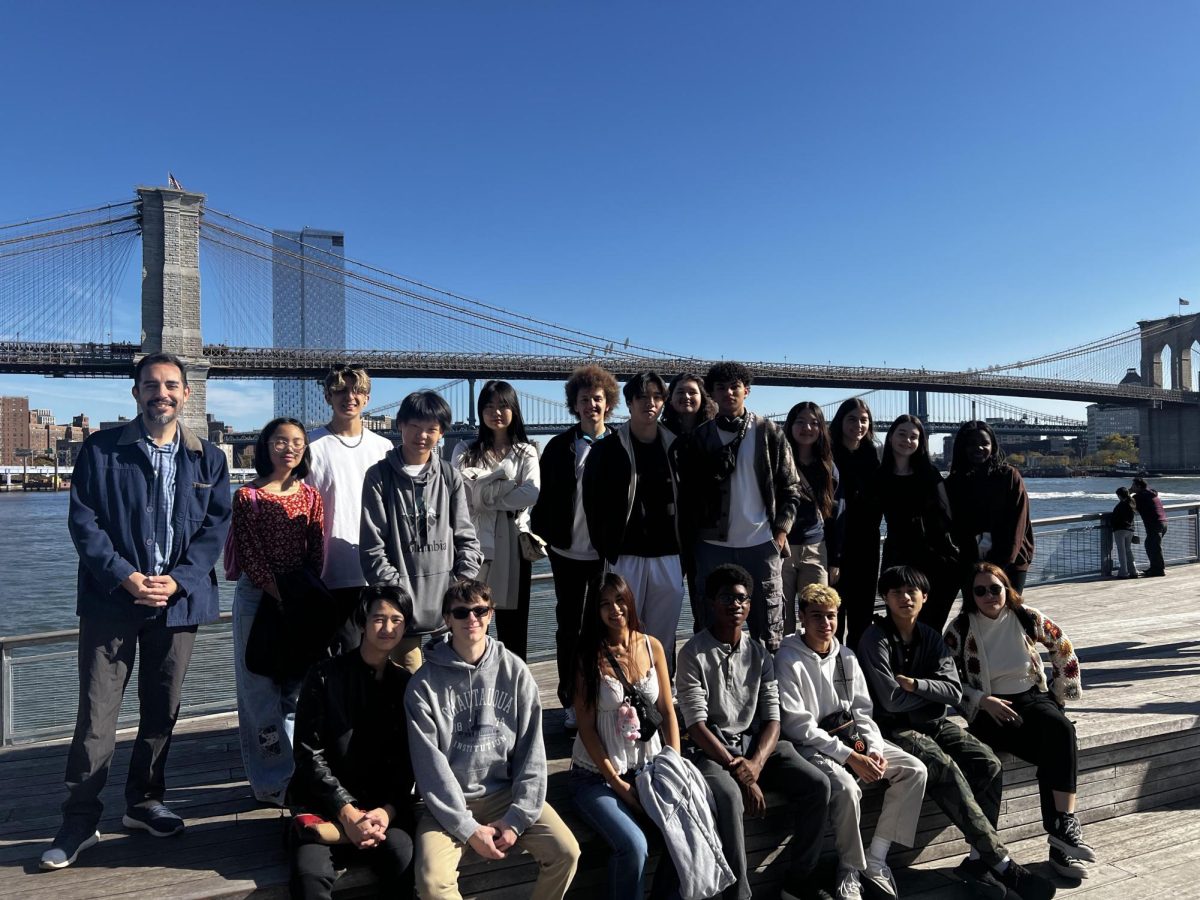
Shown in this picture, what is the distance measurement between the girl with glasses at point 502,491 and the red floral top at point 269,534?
63cm

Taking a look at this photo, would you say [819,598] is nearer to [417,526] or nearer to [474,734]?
[474,734]

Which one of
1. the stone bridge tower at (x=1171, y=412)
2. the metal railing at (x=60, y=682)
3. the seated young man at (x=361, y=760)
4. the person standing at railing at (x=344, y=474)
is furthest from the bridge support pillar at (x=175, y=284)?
the stone bridge tower at (x=1171, y=412)

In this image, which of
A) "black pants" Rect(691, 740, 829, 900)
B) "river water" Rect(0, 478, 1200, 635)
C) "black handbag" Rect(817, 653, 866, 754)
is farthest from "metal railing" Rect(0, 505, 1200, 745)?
"river water" Rect(0, 478, 1200, 635)

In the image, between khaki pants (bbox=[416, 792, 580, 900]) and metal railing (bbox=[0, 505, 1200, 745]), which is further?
metal railing (bbox=[0, 505, 1200, 745])

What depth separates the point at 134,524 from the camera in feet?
8.25

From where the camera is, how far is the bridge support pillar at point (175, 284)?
27.9 metres

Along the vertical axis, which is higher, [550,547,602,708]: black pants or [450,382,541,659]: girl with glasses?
[450,382,541,659]: girl with glasses

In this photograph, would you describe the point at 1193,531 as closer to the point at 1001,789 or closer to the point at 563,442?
the point at 1001,789

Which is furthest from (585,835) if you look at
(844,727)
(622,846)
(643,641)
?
(844,727)

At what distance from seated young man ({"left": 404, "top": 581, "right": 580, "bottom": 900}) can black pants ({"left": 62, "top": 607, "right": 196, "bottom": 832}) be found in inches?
33.4

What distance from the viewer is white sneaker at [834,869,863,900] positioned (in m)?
2.51

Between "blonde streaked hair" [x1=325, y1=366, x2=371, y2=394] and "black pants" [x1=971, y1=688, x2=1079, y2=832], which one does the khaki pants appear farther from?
"black pants" [x1=971, y1=688, x2=1079, y2=832]

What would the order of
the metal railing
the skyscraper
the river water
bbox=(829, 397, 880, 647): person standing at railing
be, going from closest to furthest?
the metal railing → bbox=(829, 397, 880, 647): person standing at railing → the river water → the skyscraper

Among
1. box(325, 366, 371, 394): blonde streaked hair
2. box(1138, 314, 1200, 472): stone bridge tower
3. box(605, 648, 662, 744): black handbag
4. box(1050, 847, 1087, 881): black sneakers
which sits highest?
box(1138, 314, 1200, 472): stone bridge tower
